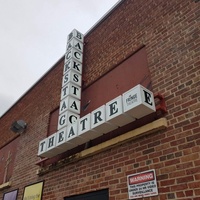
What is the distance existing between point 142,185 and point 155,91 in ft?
5.22

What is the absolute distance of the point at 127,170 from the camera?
13.1 feet

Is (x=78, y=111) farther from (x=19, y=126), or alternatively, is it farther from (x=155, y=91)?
(x=19, y=126)

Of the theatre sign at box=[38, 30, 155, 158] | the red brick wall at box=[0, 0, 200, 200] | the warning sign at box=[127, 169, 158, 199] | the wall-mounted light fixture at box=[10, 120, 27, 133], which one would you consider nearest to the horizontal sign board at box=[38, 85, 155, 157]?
the theatre sign at box=[38, 30, 155, 158]

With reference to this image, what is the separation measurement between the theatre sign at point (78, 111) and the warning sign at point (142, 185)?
93 cm

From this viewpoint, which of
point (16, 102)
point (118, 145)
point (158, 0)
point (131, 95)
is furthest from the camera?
point (16, 102)

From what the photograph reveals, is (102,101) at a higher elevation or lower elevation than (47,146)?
higher

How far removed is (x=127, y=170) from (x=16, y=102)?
7.51 meters

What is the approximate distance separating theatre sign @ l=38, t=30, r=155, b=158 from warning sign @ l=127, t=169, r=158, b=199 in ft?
3.05

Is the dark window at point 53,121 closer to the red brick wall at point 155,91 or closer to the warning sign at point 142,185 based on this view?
the red brick wall at point 155,91

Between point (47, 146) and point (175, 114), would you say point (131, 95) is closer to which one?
point (175, 114)

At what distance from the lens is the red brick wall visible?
337cm

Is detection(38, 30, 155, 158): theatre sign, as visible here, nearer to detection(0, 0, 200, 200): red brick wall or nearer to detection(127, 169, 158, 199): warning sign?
detection(0, 0, 200, 200): red brick wall

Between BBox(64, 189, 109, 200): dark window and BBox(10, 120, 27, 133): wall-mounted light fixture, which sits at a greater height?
BBox(10, 120, 27, 133): wall-mounted light fixture

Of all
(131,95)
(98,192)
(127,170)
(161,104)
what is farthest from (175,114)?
(98,192)
